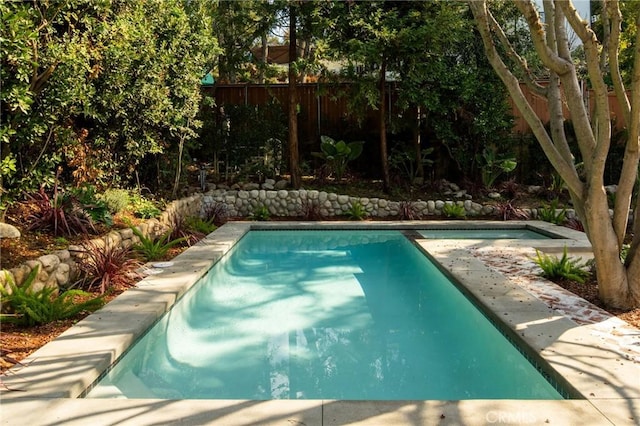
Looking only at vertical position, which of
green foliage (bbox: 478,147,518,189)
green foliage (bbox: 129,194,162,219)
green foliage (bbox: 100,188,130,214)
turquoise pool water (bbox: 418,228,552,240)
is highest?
green foliage (bbox: 478,147,518,189)

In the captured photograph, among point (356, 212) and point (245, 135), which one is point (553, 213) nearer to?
point (356, 212)

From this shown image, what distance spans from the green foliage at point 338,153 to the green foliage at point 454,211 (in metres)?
2.54

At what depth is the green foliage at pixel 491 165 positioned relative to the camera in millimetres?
12422

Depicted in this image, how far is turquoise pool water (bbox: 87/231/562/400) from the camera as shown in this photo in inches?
145

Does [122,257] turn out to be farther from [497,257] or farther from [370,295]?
[497,257]

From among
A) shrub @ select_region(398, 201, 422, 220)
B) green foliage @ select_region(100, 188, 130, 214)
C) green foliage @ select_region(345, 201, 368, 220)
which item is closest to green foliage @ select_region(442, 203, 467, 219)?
shrub @ select_region(398, 201, 422, 220)

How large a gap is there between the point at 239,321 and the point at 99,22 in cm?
429

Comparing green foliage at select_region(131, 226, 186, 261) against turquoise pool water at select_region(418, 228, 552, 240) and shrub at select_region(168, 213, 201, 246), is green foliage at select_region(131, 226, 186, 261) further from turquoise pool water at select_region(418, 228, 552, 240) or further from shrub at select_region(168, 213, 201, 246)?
turquoise pool water at select_region(418, 228, 552, 240)

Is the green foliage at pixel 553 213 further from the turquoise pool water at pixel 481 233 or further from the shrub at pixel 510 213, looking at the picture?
the turquoise pool water at pixel 481 233

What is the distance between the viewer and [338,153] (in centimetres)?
1266

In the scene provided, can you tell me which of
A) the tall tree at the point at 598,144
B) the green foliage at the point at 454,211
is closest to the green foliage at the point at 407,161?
the green foliage at the point at 454,211

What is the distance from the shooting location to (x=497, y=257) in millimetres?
7496

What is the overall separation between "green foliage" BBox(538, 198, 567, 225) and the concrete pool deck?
5762mm

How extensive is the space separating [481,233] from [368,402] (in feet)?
26.4
